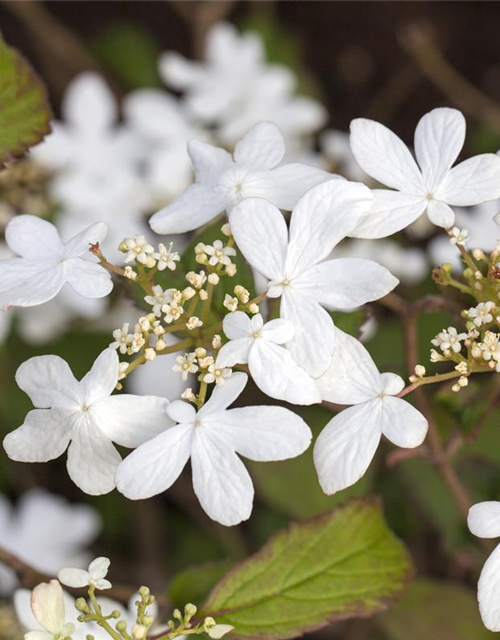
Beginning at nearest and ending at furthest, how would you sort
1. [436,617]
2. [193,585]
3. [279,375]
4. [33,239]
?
1. [279,375]
2. [33,239]
3. [193,585]
4. [436,617]

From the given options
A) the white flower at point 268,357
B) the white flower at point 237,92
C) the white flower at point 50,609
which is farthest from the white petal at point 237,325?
the white flower at point 237,92

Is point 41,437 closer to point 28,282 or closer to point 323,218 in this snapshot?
point 28,282

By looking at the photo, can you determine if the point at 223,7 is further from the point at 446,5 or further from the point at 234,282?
the point at 234,282

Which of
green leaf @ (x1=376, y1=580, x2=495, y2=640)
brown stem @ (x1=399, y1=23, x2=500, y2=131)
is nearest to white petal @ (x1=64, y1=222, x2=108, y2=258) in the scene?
green leaf @ (x1=376, y1=580, x2=495, y2=640)

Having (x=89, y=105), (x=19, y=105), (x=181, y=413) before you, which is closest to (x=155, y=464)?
(x=181, y=413)

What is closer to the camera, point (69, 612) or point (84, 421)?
point (84, 421)

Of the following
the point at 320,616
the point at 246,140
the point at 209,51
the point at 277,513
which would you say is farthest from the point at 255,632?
the point at 209,51
